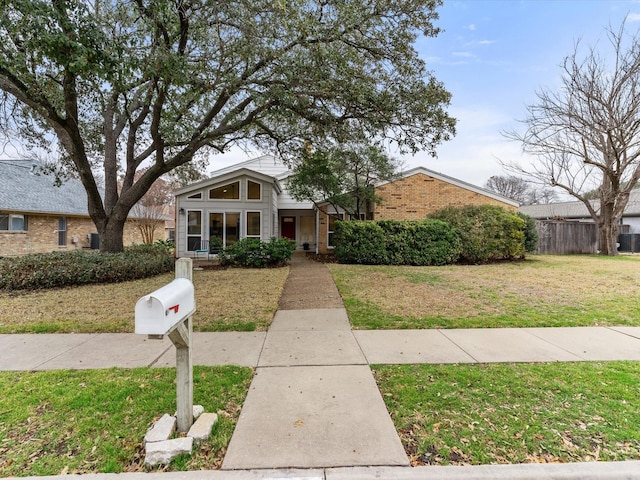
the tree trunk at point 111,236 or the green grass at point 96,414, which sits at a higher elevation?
the tree trunk at point 111,236

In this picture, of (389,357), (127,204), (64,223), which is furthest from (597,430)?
(64,223)

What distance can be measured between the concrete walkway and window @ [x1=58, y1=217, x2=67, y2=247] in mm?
17280

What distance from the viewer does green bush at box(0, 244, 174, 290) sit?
8.02 meters

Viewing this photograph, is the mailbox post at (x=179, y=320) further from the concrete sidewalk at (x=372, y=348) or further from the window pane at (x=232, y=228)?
the window pane at (x=232, y=228)

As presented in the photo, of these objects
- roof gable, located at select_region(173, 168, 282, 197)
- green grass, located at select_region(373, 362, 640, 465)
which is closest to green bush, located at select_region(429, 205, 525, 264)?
roof gable, located at select_region(173, 168, 282, 197)

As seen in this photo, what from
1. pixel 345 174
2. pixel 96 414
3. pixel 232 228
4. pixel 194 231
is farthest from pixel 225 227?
pixel 96 414

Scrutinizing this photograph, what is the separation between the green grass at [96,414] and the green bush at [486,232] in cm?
1183

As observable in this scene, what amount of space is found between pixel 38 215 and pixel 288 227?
1363cm

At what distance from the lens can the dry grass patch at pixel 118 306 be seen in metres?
5.23

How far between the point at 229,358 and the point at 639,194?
119 feet

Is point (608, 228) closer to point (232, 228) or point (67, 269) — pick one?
point (232, 228)

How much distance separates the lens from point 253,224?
1571 centimetres

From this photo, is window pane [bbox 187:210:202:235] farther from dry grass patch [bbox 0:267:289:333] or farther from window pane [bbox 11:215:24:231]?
window pane [bbox 11:215:24:231]

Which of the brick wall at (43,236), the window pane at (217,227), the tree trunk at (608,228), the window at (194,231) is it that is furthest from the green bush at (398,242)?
the brick wall at (43,236)
